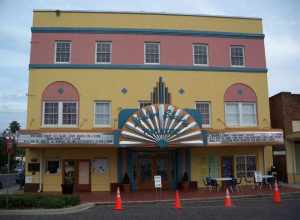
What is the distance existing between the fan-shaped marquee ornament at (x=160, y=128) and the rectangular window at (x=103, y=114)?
2.86 metres

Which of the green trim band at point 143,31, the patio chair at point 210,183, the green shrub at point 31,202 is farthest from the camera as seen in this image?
the green trim band at point 143,31

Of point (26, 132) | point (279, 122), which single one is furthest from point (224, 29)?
point (26, 132)

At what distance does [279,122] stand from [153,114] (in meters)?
12.0

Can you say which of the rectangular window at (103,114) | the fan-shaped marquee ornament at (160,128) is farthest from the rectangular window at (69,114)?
the fan-shaped marquee ornament at (160,128)

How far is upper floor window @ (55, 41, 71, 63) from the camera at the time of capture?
78.2ft

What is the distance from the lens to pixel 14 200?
14.5 metres

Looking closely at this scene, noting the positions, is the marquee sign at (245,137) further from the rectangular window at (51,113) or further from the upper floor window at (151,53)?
the rectangular window at (51,113)

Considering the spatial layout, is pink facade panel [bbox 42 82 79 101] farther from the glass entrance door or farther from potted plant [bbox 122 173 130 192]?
the glass entrance door

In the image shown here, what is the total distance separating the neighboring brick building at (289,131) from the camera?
2647 centimetres

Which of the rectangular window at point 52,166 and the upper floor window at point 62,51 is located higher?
the upper floor window at point 62,51

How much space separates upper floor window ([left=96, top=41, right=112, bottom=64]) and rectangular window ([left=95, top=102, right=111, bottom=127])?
294 cm

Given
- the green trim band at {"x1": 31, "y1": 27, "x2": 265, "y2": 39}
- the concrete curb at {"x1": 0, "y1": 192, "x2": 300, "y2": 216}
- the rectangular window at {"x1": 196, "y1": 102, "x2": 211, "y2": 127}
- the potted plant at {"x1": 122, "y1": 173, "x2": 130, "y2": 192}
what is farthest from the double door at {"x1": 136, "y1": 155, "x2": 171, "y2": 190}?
the green trim band at {"x1": 31, "y1": 27, "x2": 265, "y2": 39}

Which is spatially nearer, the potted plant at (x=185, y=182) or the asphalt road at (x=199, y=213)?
the asphalt road at (x=199, y=213)

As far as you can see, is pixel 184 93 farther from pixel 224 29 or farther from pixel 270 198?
pixel 270 198
